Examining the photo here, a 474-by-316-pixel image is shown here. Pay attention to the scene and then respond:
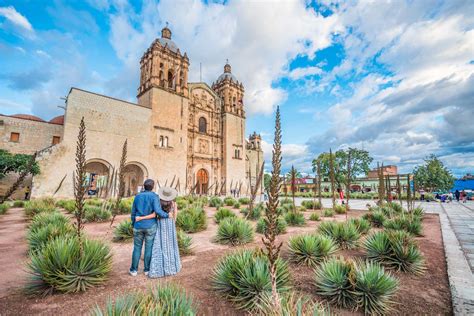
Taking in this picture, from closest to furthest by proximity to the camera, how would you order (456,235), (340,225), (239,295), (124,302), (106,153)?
(124,302), (239,295), (340,225), (456,235), (106,153)

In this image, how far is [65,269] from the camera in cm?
298

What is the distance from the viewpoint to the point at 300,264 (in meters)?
4.06

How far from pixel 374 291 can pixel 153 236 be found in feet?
10.8

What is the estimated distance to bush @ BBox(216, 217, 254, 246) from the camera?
219 inches

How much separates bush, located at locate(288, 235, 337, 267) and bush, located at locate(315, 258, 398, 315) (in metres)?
1.08

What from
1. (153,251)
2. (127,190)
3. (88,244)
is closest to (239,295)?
(153,251)

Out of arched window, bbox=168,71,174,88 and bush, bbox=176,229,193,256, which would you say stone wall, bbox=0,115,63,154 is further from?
bush, bbox=176,229,193,256

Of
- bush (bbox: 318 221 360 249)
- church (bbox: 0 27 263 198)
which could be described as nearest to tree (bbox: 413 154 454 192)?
church (bbox: 0 27 263 198)

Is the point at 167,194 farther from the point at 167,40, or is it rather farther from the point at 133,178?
the point at 167,40

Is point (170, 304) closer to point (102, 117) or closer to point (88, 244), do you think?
point (88, 244)

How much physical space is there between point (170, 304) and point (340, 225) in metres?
4.61

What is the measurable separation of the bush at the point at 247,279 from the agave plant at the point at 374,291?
2.97 ft

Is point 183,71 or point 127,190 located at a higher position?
point 183,71

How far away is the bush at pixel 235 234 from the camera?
555 centimetres
